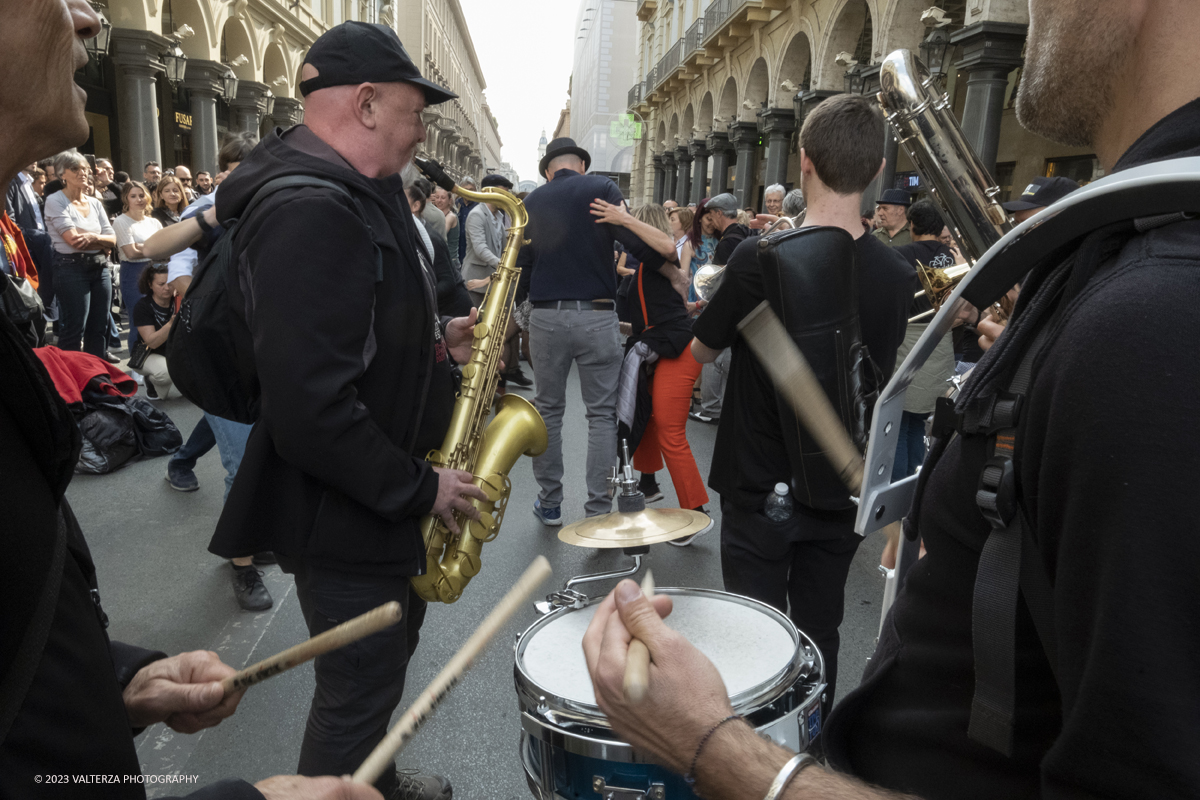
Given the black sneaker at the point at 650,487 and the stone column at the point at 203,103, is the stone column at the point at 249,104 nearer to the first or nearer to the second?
the stone column at the point at 203,103

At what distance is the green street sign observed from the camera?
43.5 metres

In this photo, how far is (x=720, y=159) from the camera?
25.5 m

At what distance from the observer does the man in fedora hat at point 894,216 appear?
6480 mm

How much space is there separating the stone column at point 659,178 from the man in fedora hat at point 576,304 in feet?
103

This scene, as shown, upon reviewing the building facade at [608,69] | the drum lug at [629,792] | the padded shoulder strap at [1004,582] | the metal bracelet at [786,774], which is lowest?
the drum lug at [629,792]

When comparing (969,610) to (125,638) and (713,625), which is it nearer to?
(713,625)

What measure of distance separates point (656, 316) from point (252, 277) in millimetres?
3069

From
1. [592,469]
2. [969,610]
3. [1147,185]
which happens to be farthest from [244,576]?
[1147,185]

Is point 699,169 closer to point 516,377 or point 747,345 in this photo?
point 516,377

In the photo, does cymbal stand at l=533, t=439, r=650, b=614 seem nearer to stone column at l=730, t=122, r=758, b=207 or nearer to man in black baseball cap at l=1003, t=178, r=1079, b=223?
man in black baseball cap at l=1003, t=178, r=1079, b=223

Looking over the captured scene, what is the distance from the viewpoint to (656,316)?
4691 mm

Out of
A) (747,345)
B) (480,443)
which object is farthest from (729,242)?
(480,443)

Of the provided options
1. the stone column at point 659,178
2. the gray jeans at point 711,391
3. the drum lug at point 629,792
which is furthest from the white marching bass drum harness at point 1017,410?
the stone column at point 659,178

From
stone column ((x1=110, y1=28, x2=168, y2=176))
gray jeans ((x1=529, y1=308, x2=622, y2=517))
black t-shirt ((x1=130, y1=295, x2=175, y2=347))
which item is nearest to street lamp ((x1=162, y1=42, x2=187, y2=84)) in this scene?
stone column ((x1=110, y1=28, x2=168, y2=176))
